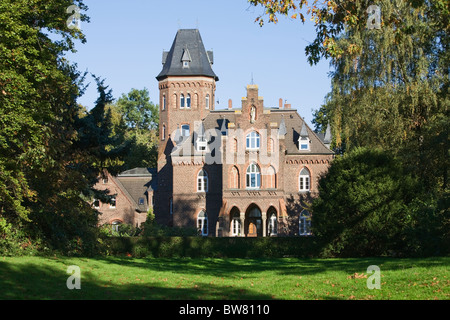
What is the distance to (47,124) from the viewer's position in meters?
26.5

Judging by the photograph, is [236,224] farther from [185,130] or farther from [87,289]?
[87,289]

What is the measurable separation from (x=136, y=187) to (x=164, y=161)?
604cm

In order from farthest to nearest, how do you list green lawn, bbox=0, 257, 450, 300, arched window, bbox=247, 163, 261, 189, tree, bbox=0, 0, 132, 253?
arched window, bbox=247, 163, 261, 189, tree, bbox=0, 0, 132, 253, green lawn, bbox=0, 257, 450, 300

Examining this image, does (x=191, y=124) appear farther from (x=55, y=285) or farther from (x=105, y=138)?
(x=55, y=285)

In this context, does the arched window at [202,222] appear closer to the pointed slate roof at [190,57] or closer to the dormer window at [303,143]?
the dormer window at [303,143]

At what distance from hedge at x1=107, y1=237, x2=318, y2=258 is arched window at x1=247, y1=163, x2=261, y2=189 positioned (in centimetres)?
1596

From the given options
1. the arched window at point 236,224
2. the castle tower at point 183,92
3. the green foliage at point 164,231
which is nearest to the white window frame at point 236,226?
the arched window at point 236,224

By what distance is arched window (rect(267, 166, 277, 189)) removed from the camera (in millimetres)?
52625

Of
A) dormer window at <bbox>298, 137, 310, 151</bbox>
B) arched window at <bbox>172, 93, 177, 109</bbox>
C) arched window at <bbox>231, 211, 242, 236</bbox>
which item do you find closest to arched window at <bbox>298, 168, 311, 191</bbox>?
dormer window at <bbox>298, 137, 310, 151</bbox>

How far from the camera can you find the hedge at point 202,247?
3653cm

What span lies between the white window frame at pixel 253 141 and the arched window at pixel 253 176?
1465mm

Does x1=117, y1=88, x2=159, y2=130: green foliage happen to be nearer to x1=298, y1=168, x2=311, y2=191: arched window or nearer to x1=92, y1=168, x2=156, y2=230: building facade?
x1=92, y1=168, x2=156, y2=230: building facade

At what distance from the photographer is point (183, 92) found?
205 ft

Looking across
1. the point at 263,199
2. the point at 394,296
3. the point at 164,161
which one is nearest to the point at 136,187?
the point at 164,161
